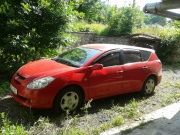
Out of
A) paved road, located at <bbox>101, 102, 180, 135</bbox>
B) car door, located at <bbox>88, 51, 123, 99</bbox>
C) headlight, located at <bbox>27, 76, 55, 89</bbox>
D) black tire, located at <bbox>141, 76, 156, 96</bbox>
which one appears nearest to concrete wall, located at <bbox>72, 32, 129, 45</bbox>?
black tire, located at <bbox>141, 76, 156, 96</bbox>

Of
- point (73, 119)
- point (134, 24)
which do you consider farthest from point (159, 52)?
point (73, 119)

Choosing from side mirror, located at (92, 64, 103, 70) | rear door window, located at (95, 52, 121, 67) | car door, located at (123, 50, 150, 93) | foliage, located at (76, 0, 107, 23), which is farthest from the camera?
foliage, located at (76, 0, 107, 23)

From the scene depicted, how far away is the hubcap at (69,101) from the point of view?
476cm

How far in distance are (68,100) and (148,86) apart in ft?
9.78

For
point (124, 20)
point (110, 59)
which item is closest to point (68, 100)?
point (110, 59)

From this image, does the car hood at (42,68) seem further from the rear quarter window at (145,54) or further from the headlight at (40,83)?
the rear quarter window at (145,54)

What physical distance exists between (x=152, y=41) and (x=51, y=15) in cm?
868

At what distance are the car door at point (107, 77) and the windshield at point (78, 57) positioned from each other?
291 millimetres

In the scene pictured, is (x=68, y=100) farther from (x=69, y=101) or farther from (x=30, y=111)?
(x=30, y=111)

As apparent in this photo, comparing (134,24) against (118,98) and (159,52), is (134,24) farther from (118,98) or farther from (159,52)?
(118,98)

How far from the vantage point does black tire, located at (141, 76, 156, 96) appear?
6580mm

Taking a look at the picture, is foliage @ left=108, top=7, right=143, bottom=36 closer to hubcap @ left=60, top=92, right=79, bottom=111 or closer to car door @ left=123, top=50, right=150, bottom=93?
car door @ left=123, top=50, right=150, bottom=93

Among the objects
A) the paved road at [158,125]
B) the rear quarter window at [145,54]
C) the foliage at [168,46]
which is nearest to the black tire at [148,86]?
the rear quarter window at [145,54]

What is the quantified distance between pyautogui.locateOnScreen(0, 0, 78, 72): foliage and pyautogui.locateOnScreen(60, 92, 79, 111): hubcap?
2.93m
